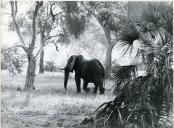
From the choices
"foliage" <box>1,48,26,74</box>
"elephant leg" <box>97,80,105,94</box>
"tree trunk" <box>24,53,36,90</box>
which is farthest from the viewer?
"elephant leg" <box>97,80,105,94</box>

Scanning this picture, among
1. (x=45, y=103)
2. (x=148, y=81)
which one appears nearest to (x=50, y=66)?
A: (x=45, y=103)

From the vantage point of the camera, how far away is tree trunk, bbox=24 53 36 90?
288 inches

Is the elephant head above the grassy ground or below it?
above

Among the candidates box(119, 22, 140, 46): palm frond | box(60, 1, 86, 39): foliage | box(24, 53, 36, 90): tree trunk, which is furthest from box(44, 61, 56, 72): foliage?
box(119, 22, 140, 46): palm frond

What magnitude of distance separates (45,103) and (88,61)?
2.77 ft

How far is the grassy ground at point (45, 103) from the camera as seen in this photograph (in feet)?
23.4

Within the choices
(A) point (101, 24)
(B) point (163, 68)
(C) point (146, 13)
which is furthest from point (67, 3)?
(B) point (163, 68)

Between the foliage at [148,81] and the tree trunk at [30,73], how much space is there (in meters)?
0.94

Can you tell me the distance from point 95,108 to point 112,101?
0.24 metres

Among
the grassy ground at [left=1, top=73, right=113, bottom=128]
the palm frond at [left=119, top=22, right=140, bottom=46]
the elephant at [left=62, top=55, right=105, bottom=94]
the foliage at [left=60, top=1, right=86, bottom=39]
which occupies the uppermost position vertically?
the foliage at [left=60, top=1, right=86, bottom=39]

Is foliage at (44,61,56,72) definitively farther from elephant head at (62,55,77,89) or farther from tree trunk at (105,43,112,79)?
tree trunk at (105,43,112,79)

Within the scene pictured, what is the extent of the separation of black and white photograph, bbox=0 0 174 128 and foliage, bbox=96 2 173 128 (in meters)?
0.01

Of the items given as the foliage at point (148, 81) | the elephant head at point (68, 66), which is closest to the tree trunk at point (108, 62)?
the foliage at point (148, 81)

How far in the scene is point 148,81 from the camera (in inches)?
283
